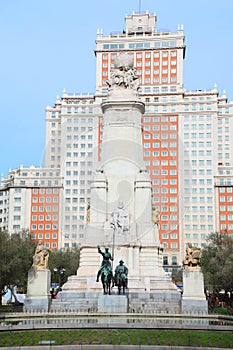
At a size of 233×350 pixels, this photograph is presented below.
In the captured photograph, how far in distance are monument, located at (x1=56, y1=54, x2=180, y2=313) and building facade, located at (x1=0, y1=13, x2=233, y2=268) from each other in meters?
71.2

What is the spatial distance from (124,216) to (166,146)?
79519 mm

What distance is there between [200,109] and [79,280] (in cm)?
9099

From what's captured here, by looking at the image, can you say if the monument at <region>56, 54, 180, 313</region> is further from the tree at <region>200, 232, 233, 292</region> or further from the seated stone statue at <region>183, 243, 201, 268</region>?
the tree at <region>200, 232, 233, 292</region>

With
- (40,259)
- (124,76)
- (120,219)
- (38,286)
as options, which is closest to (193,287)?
(120,219)

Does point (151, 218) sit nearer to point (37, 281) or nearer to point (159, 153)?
point (37, 281)

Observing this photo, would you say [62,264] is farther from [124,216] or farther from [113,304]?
[113,304]

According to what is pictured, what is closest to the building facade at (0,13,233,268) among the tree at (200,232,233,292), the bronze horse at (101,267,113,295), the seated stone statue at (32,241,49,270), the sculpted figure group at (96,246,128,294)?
the tree at (200,232,233,292)

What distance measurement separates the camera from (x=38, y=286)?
37.8 metres

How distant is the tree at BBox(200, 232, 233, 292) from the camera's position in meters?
50.6

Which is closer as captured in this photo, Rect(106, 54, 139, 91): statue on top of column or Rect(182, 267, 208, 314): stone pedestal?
Rect(182, 267, 208, 314): stone pedestal

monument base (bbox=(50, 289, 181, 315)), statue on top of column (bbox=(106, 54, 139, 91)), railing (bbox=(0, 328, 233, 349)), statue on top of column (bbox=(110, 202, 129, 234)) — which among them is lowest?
railing (bbox=(0, 328, 233, 349))

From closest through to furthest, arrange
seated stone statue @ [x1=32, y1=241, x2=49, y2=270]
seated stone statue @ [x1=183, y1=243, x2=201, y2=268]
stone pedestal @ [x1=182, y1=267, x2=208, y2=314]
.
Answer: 1. stone pedestal @ [x1=182, y1=267, x2=208, y2=314]
2. seated stone statue @ [x1=183, y1=243, x2=201, y2=268]
3. seated stone statue @ [x1=32, y1=241, x2=49, y2=270]

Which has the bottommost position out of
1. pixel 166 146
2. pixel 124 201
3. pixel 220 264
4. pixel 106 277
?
pixel 106 277

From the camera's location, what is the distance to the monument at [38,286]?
36294 mm
